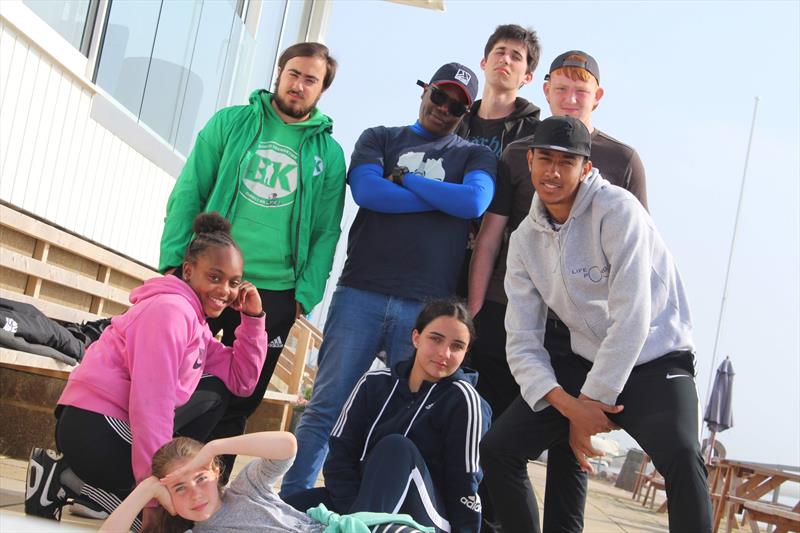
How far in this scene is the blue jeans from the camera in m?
4.00

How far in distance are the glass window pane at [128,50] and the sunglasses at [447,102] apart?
2686 mm

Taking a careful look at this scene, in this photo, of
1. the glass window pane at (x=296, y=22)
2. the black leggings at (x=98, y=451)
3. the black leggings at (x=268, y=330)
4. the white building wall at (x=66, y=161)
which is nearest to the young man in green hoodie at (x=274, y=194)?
the black leggings at (x=268, y=330)

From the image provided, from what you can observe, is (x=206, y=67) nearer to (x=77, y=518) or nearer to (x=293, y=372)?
(x=293, y=372)

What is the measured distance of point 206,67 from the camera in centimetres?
757

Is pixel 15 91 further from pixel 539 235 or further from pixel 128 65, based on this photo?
pixel 539 235

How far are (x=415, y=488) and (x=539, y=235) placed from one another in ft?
3.25

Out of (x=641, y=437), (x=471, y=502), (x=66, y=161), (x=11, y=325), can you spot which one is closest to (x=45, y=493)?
(x=471, y=502)

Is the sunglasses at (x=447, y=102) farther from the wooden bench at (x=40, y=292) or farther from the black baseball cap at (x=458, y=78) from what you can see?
the wooden bench at (x=40, y=292)

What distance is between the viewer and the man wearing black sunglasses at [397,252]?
13.1ft

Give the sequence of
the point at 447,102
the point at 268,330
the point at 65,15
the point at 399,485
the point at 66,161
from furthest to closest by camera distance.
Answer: the point at 66,161 < the point at 65,15 < the point at 447,102 < the point at 268,330 < the point at 399,485

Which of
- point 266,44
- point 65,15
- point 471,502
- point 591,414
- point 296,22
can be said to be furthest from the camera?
point 296,22

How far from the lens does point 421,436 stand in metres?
3.58

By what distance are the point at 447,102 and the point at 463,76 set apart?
15 cm

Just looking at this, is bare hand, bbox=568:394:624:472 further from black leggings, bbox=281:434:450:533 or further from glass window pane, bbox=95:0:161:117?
glass window pane, bbox=95:0:161:117
